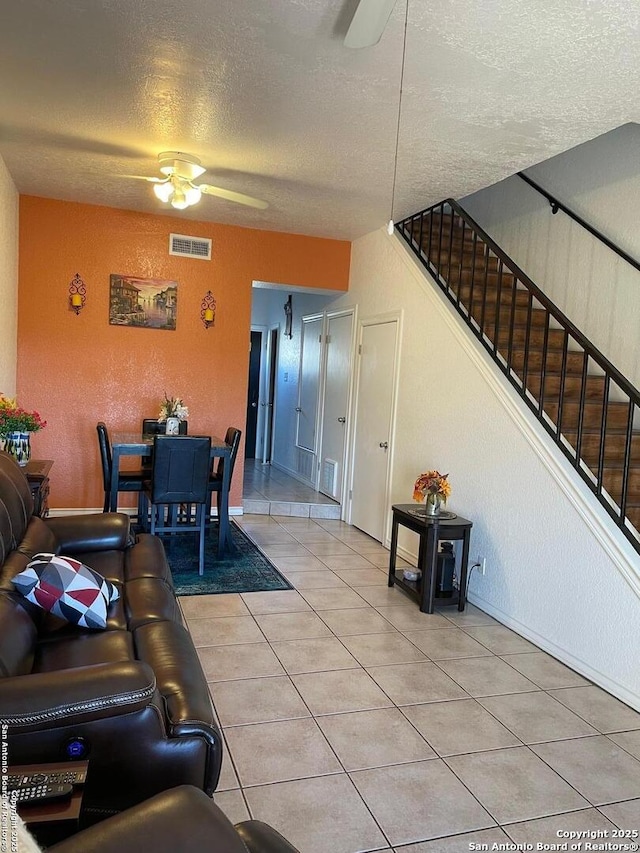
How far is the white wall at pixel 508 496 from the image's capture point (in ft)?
9.95

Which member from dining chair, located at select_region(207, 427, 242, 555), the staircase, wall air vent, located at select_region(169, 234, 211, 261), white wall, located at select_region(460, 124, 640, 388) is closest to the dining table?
dining chair, located at select_region(207, 427, 242, 555)

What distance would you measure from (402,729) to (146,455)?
3019 mm

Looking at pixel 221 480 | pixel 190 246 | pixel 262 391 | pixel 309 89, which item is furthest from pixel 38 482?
pixel 262 391

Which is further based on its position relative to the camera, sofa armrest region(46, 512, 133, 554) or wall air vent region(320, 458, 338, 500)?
wall air vent region(320, 458, 338, 500)

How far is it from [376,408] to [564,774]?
3736mm

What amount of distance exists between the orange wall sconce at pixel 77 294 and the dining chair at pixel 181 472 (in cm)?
202

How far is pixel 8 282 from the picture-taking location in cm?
496

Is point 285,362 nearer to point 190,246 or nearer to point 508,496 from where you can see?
point 190,246

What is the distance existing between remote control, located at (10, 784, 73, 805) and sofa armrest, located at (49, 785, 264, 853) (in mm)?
146

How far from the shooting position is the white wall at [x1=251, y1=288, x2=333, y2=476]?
7.98m

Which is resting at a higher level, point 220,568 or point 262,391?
point 262,391

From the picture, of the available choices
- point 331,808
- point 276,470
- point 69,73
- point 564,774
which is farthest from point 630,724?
point 276,470

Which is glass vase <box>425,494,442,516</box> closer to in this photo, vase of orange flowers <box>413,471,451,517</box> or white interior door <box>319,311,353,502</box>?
vase of orange flowers <box>413,471,451,517</box>

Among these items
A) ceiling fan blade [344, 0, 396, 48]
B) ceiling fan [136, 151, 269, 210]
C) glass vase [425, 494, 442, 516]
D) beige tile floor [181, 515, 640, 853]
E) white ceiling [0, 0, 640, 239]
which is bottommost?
beige tile floor [181, 515, 640, 853]
